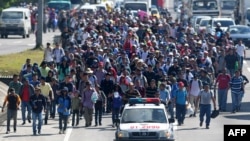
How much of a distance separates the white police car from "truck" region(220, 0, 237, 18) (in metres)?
71.0

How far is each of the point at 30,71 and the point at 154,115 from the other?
859cm

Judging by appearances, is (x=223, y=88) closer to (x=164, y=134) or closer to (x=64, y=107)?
(x=64, y=107)

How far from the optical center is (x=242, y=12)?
8625 cm

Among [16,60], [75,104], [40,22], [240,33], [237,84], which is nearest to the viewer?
[75,104]

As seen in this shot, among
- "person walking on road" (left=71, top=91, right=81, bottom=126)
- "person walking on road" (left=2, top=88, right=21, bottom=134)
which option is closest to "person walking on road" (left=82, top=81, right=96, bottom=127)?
"person walking on road" (left=71, top=91, right=81, bottom=126)

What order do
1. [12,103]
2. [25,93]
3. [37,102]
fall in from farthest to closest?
[25,93], [12,103], [37,102]

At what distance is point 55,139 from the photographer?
33.1 metres

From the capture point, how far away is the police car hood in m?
30.4

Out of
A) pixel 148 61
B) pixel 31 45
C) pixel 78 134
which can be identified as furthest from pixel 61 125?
pixel 31 45

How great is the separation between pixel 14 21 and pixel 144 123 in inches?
1780

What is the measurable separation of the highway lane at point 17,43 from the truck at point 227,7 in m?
23.5

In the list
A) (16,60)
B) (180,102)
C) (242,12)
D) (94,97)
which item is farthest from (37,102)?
(242,12)

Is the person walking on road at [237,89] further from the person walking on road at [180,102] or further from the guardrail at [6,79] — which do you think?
the guardrail at [6,79]

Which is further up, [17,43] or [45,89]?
[45,89]
